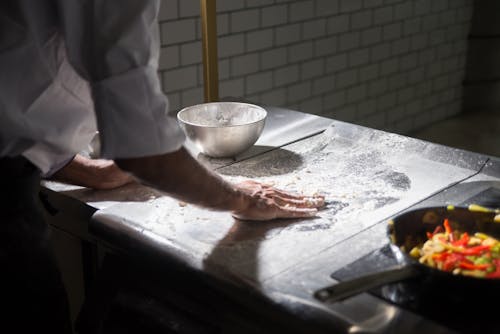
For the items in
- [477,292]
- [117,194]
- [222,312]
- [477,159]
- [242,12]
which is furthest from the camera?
[242,12]

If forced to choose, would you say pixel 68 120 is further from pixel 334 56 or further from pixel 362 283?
pixel 334 56

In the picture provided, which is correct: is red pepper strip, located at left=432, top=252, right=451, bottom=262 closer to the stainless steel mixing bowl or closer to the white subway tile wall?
the stainless steel mixing bowl

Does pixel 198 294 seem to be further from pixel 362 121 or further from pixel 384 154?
pixel 362 121

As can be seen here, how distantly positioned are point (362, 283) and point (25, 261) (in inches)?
26.2

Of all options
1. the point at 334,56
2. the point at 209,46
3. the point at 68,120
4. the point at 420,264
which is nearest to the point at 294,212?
the point at 420,264

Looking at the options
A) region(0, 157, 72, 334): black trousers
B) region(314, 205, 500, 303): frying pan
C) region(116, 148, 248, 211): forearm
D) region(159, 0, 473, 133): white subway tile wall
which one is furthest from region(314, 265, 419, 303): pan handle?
region(159, 0, 473, 133): white subway tile wall

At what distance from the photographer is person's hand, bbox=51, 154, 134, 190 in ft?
5.34

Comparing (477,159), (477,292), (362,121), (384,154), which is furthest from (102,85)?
(362,121)

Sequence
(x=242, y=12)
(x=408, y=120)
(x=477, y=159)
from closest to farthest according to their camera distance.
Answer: (x=477, y=159) < (x=242, y=12) < (x=408, y=120)

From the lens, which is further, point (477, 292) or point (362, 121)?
point (362, 121)

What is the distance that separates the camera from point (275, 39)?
335 centimetres

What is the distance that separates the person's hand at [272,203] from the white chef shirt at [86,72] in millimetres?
269

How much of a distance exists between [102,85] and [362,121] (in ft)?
10.1

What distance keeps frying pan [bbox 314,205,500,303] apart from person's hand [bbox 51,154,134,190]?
683 mm
